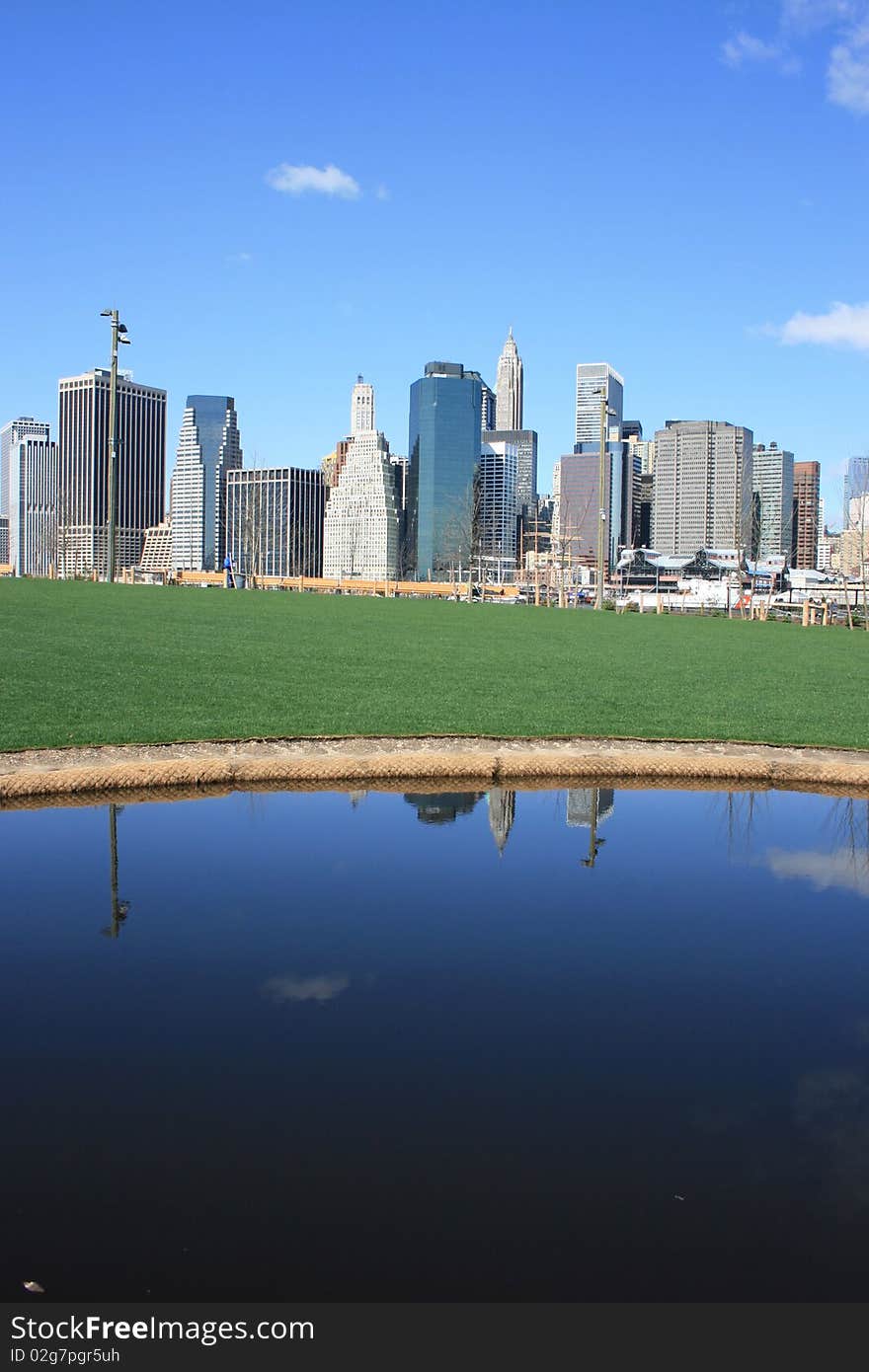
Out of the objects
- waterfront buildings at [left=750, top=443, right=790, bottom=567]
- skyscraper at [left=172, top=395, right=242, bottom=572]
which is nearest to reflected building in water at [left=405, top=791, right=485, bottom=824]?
waterfront buildings at [left=750, top=443, right=790, bottom=567]

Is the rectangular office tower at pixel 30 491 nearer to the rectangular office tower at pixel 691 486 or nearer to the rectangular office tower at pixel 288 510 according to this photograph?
the rectangular office tower at pixel 288 510

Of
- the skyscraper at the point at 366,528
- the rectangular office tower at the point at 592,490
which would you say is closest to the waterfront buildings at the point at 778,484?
the rectangular office tower at the point at 592,490

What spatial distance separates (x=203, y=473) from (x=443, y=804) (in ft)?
588

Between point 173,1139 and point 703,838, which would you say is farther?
point 703,838

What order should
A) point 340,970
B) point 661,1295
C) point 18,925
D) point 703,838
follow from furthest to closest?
point 703,838 → point 18,925 → point 340,970 → point 661,1295

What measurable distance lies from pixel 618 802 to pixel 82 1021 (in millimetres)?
5573

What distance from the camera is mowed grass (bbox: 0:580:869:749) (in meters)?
11.6

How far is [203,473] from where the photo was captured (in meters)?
181

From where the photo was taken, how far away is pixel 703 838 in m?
8.17

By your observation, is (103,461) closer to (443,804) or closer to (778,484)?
(778,484)

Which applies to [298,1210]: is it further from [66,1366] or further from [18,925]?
[18,925]

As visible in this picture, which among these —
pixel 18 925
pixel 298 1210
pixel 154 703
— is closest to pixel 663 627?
pixel 154 703

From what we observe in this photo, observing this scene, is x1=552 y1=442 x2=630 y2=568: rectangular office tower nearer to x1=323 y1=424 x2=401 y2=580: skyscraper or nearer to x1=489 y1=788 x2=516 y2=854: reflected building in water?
x1=323 y1=424 x2=401 y2=580: skyscraper

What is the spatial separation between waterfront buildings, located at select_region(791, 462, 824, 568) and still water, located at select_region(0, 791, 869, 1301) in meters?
129
